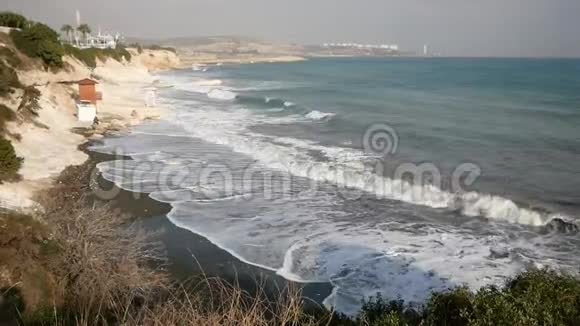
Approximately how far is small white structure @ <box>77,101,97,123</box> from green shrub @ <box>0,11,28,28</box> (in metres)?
21.9

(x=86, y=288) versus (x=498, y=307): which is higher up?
(x=498, y=307)

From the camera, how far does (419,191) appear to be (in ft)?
57.9

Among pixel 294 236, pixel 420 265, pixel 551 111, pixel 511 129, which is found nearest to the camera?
pixel 420 265

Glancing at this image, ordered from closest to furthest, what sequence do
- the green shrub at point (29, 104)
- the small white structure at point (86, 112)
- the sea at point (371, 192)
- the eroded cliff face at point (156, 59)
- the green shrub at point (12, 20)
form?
1. the sea at point (371, 192)
2. the green shrub at point (29, 104)
3. the small white structure at point (86, 112)
4. the green shrub at point (12, 20)
5. the eroded cliff face at point (156, 59)

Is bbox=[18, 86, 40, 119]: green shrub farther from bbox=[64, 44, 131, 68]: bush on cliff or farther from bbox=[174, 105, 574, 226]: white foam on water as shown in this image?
bbox=[64, 44, 131, 68]: bush on cliff

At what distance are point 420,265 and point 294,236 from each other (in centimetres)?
350

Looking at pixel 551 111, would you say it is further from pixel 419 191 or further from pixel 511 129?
pixel 419 191

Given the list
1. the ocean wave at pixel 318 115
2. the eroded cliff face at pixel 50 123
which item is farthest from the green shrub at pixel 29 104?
the ocean wave at pixel 318 115

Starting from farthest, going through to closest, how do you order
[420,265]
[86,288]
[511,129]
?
[511,129] < [420,265] < [86,288]

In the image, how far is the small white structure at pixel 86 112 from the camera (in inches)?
1115

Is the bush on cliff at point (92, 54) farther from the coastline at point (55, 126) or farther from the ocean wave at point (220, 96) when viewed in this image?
the ocean wave at point (220, 96)

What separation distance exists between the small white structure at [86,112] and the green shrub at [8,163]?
1229cm

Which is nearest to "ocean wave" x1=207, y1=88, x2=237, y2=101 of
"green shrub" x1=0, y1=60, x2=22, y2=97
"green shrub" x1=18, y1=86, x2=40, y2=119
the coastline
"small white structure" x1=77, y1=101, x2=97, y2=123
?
the coastline

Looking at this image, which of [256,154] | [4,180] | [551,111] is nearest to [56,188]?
[4,180]
